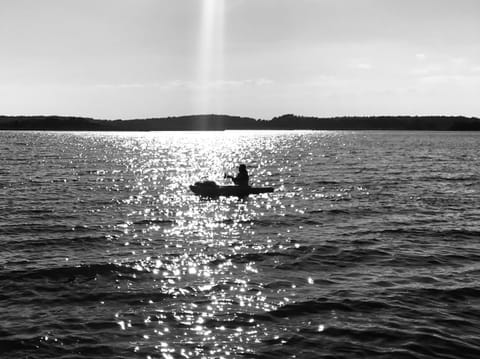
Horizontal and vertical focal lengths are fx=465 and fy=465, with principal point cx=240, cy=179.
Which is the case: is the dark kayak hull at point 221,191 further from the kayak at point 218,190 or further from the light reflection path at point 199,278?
the light reflection path at point 199,278

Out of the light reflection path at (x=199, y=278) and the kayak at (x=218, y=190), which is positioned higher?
the kayak at (x=218, y=190)

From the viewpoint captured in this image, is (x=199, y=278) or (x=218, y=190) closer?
(x=199, y=278)

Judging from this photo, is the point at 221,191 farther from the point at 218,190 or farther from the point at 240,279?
the point at 240,279

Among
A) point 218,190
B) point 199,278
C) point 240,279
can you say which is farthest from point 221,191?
point 240,279

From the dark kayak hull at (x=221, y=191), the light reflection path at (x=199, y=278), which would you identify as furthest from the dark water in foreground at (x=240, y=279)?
the dark kayak hull at (x=221, y=191)

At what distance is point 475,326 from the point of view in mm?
12375

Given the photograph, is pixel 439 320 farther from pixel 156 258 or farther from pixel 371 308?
pixel 156 258

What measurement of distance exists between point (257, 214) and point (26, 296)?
17169mm


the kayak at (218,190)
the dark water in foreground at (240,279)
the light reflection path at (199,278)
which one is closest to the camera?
the dark water in foreground at (240,279)

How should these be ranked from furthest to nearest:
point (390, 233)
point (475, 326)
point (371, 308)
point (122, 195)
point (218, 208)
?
1. point (122, 195)
2. point (218, 208)
3. point (390, 233)
4. point (371, 308)
5. point (475, 326)

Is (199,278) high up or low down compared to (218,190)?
down

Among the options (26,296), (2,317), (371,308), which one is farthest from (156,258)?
Answer: (371,308)

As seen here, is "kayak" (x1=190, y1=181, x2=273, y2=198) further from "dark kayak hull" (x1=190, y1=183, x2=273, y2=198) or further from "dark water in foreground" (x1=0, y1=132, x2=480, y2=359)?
"dark water in foreground" (x1=0, y1=132, x2=480, y2=359)

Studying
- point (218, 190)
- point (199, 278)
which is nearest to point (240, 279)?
point (199, 278)
